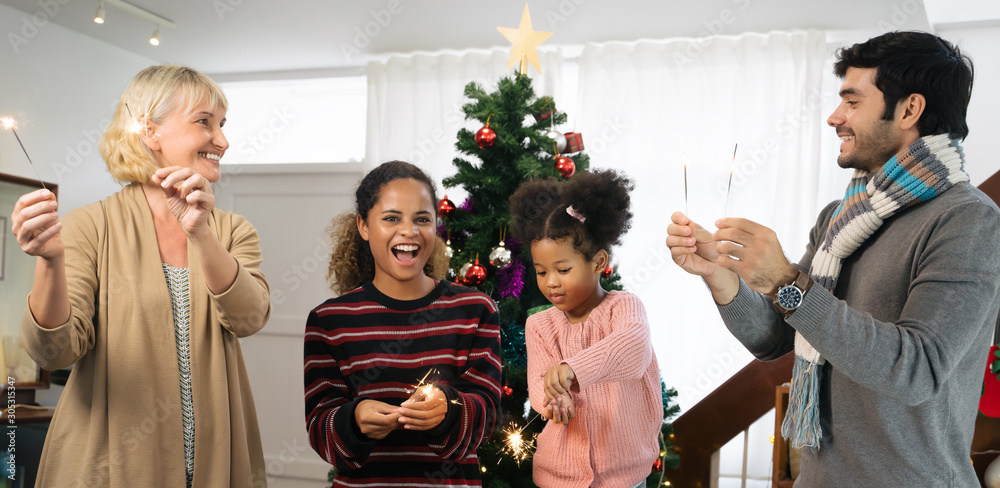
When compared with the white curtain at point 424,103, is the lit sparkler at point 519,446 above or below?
below

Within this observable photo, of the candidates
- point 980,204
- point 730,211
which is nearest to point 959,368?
point 980,204

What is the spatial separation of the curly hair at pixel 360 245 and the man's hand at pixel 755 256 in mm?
807

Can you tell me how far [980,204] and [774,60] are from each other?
2.60m

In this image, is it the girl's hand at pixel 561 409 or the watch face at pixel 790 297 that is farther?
the girl's hand at pixel 561 409

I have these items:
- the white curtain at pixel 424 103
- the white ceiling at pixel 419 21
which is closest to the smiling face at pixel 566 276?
the white ceiling at pixel 419 21

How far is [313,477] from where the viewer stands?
13.1 feet

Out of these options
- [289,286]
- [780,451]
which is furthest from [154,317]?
[289,286]

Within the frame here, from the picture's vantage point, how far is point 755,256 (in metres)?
1.18

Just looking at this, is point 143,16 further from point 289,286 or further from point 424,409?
point 424,409

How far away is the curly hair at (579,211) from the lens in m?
1.79

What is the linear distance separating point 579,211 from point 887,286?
2.48 feet

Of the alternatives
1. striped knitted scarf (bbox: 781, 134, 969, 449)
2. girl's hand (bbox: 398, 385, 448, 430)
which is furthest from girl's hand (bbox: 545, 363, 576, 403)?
striped knitted scarf (bbox: 781, 134, 969, 449)

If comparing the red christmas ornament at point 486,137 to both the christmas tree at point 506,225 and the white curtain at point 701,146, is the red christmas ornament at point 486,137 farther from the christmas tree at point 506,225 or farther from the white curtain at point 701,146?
the white curtain at point 701,146

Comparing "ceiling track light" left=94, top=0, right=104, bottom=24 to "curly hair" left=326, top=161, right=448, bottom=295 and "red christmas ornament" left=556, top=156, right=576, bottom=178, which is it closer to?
"curly hair" left=326, top=161, right=448, bottom=295
